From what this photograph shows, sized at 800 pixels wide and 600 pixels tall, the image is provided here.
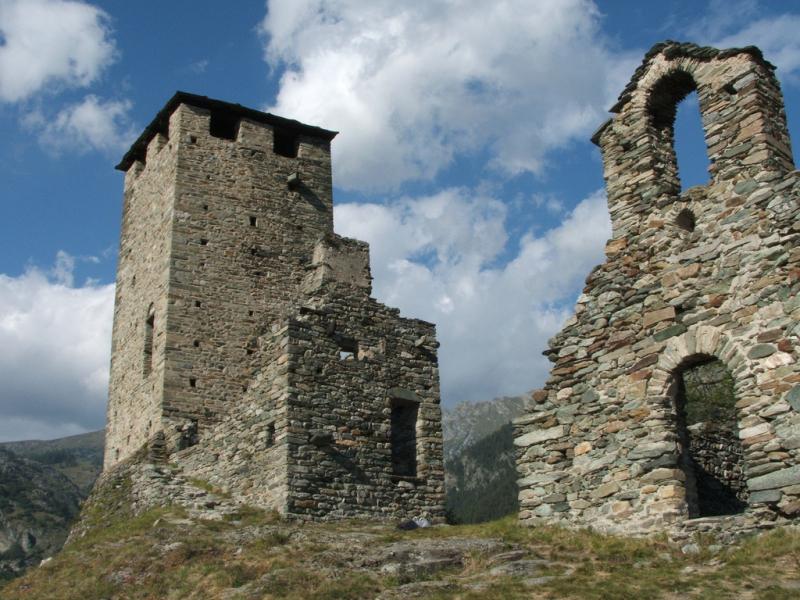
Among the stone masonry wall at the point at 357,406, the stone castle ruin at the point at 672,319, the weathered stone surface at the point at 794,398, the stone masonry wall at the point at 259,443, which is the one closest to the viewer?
the weathered stone surface at the point at 794,398

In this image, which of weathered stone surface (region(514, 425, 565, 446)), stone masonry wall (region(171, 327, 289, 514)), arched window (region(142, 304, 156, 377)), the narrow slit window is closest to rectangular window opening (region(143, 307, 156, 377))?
arched window (region(142, 304, 156, 377))

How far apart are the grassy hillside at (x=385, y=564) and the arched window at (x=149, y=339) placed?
7.40 m

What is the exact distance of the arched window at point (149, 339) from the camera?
24.2 m

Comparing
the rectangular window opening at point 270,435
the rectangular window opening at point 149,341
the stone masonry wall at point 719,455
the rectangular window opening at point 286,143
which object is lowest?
the stone masonry wall at point 719,455

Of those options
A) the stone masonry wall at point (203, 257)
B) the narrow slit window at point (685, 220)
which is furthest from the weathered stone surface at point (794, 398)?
the stone masonry wall at point (203, 257)

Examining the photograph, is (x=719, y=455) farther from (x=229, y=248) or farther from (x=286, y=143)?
(x=286, y=143)

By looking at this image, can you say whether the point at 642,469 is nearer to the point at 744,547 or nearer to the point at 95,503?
the point at 744,547

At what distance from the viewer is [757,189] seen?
437 inches

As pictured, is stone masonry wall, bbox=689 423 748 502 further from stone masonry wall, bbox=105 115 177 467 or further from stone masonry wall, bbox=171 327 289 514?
stone masonry wall, bbox=105 115 177 467

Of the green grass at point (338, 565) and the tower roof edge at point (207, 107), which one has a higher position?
the tower roof edge at point (207, 107)

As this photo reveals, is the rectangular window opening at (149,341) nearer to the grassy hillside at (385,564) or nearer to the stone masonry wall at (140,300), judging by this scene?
the stone masonry wall at (140,300)

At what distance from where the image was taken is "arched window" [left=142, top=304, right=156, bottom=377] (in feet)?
79.3

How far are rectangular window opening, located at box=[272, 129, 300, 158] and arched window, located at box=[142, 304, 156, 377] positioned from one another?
6.61 meters

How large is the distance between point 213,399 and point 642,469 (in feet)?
46.3
